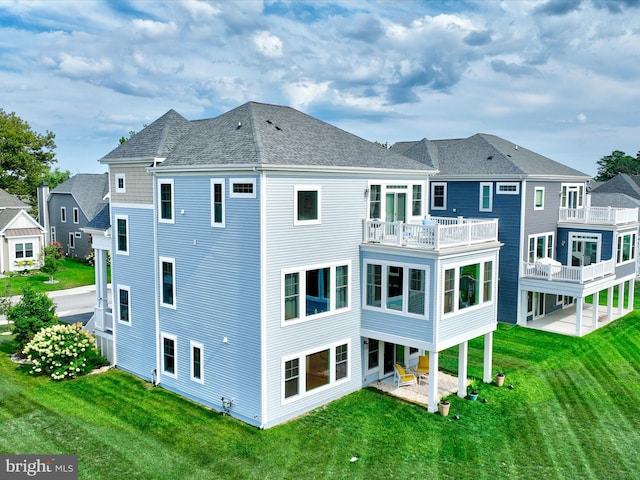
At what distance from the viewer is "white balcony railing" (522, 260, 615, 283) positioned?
1016 inches

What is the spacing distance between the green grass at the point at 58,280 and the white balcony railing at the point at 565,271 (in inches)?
1186

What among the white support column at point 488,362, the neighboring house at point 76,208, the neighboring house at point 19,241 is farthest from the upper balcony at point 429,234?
the neighboring house at point 76,208

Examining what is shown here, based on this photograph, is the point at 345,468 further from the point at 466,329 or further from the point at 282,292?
the point at 466,329

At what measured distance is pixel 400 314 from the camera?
17719mm

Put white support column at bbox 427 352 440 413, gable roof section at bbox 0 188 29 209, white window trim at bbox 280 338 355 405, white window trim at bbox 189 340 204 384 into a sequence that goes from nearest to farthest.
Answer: white window trim at bbox 280 338 355 405 → white support column at bbox 427 352 440 413 → white window trim at bbox 189 340 204 384 → gable roof section at bbox 0 188 29 209

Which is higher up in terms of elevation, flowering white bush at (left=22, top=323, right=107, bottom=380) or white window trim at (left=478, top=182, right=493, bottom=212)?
white window trim at (left=478, top=182, right=493, bottom=212)

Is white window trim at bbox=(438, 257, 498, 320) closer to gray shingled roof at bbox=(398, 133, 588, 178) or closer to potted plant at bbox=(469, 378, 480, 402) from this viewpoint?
potted plant at bbox=(469, 378, 480, 402)

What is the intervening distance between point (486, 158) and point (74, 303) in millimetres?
25368

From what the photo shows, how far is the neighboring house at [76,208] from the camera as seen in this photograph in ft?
160

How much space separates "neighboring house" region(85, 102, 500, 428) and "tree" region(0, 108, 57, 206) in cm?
4410

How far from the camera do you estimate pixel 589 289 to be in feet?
85.4

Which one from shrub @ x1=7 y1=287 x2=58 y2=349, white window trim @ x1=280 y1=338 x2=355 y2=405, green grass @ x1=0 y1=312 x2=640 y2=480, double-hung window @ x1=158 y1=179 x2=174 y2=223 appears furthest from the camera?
shrub @ x1=7 y1=287 x2=58 y2=349

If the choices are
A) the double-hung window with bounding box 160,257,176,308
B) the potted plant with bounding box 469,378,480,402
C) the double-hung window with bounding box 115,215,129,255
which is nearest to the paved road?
the double-hung window with bounding box 115,215,129,255

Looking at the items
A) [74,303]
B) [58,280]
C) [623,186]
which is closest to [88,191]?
[58,280]
